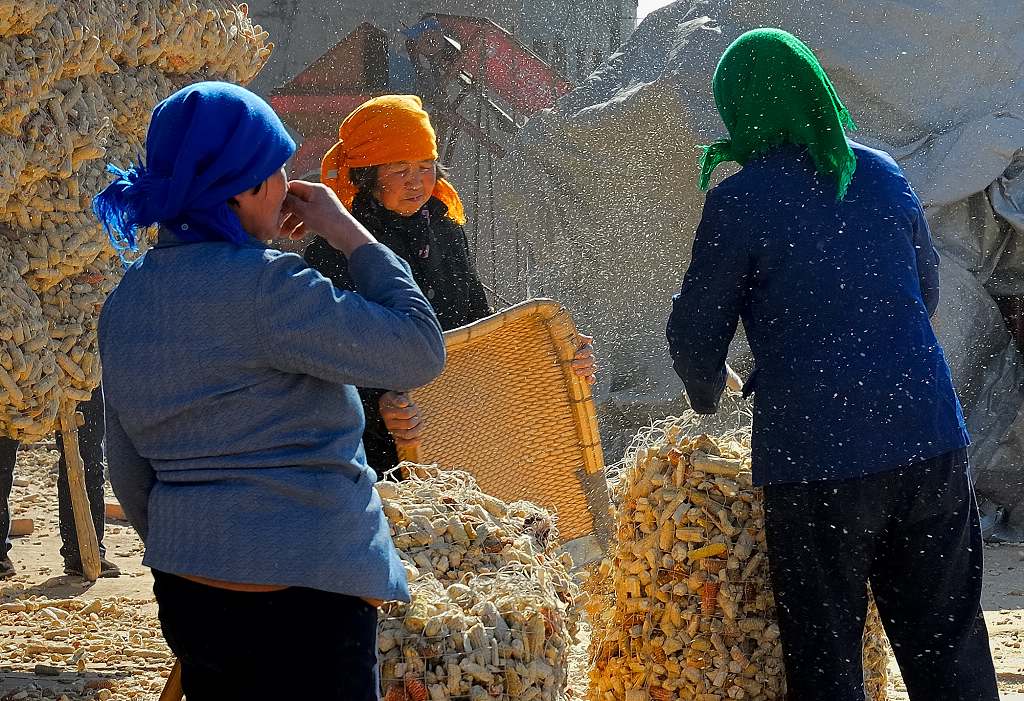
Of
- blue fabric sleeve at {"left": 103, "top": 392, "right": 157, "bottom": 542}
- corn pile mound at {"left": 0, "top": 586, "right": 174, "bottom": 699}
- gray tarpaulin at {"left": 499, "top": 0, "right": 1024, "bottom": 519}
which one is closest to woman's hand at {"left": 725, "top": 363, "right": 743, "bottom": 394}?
blue fabric sleeve at {"left": 103, "top": 392, "right": 157, "bottom": 542}

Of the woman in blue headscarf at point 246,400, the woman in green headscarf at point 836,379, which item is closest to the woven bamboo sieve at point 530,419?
the woman in green headscarf at point 836,379

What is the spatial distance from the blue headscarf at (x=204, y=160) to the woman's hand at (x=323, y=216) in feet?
0.43

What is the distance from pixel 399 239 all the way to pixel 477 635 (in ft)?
4.72

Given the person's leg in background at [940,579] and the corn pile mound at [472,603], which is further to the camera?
the person's leg in background at [940,579]

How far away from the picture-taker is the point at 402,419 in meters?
2.87

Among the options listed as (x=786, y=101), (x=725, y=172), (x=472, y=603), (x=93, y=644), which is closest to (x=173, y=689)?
(x=472, y=603)

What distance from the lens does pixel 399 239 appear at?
337cm

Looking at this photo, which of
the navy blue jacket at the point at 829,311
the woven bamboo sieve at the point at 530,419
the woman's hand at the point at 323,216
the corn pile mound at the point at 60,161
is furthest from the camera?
the corn pile mound at the point at 60,161

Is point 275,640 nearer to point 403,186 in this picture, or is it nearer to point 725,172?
point 403,186

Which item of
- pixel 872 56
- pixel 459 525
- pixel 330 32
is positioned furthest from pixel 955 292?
pixel 330 32

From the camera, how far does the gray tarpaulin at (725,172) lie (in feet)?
22.7

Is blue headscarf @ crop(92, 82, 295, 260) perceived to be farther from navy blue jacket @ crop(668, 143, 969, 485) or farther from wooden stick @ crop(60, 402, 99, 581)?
wooden stick @ crop(60, 402, 99, 581)

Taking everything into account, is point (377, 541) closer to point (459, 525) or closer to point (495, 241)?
point (459, 525)

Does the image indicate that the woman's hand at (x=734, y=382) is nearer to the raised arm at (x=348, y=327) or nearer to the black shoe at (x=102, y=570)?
the raised arm at (x=348, y=327)
